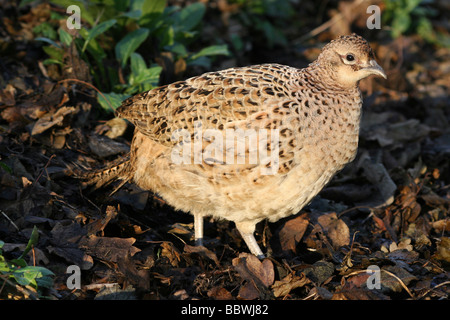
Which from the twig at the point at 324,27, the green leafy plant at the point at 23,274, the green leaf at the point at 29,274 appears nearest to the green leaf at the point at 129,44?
the green leafy plant at the point at 23,274

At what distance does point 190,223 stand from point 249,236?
2.52 feet

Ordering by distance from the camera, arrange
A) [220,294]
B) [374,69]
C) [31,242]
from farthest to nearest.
A: 1. [374,69]
2. [220,294]
3. [31,242]

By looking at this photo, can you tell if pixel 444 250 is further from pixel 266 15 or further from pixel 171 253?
pixel 266 15

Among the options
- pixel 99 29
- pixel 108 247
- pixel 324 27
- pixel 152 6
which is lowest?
pixel 108 247

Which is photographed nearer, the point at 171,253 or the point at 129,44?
the point at 171,253

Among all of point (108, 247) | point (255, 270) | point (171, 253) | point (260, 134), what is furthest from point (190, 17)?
point (255, 270)

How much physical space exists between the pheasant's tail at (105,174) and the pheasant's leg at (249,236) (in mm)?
1242

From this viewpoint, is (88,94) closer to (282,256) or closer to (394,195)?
(282,256)

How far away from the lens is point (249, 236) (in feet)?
17.4

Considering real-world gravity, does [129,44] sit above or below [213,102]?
above

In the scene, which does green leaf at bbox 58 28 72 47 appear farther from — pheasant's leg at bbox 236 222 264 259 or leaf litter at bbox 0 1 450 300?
pheasant's leg at bbox 236 222 264 259

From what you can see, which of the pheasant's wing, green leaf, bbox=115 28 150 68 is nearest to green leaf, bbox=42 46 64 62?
green leaf, bbox=115 28 150 68

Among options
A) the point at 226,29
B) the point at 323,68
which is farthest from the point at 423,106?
the point at 323,68

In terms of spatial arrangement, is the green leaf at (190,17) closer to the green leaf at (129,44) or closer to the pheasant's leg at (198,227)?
the green leaf at (129,44)
